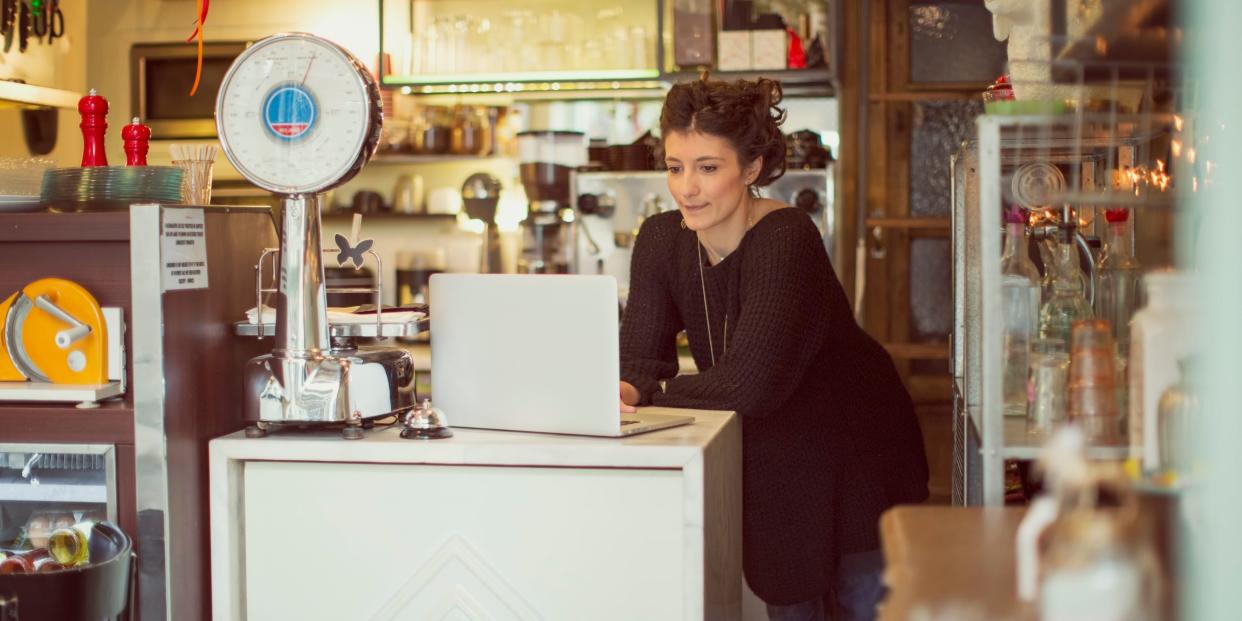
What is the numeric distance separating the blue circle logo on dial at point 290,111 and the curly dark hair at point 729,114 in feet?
Answer: 2.66

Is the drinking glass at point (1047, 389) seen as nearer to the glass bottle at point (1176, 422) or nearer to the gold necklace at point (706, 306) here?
the glass bottle at point (1176, 422)

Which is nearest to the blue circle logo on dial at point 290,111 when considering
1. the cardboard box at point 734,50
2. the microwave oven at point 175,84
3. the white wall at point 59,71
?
the cardboard box at point 734,50

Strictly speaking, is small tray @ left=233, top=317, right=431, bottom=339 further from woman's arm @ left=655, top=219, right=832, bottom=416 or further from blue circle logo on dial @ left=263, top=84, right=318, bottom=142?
woman's arm @ left=655, top=219, right=832, bottom=416

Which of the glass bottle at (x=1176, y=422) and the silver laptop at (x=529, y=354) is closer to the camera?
the glass bottle at (x=1176, y=422)

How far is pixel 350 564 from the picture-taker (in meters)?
2.08

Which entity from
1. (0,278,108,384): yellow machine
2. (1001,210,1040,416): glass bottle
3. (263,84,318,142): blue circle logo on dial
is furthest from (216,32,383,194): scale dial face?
(1001,210,1040,416): glass bottle

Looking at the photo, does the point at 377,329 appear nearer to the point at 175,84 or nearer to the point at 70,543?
the point at 70,543

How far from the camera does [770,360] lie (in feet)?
7.79

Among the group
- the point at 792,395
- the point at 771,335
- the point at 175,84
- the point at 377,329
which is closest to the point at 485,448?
the point at 377,329

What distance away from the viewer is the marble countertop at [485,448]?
1969 millimetres

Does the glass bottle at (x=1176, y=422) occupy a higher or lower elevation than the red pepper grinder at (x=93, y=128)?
lower

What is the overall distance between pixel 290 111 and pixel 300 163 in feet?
0.27

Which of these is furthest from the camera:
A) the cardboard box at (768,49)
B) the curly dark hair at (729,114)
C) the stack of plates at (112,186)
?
the cardboard box at (768,49)

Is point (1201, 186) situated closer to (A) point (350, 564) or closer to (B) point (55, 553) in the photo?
(A) point (350, 564)
